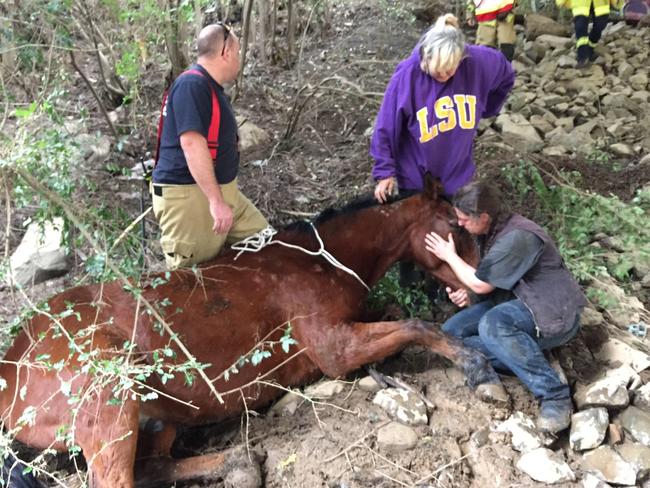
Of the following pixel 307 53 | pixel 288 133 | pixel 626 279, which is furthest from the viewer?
pixel 307 53

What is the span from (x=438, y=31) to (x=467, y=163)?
1016mm

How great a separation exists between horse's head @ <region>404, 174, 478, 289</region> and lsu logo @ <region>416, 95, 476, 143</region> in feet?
1.25

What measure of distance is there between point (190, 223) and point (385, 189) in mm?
1460

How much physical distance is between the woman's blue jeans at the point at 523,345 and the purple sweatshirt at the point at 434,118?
3.84 feet

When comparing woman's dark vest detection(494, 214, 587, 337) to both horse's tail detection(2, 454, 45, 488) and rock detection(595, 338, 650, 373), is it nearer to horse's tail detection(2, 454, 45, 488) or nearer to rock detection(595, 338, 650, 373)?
rock detection(595, 338, 650, 373)

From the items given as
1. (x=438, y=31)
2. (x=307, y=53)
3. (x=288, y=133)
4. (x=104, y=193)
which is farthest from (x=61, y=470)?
(x=307, y=53)

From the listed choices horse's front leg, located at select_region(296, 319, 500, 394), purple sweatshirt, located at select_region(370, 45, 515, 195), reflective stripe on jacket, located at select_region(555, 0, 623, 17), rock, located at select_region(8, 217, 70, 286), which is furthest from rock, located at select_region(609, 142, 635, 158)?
rock, located at select_region(8, 217, 70, 286)

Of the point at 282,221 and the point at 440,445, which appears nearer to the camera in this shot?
the point at 440,445

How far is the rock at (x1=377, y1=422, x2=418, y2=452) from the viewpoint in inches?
128

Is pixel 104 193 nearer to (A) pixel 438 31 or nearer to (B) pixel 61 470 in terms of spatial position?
(B) pixel 61 470

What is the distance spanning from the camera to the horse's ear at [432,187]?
13.4 feet

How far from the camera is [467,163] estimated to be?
172 inches

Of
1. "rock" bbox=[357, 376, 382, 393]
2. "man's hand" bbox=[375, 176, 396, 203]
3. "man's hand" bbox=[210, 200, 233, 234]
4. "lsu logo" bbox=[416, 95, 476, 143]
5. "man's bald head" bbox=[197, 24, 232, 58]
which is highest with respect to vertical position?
"man's bald head" bbox=[197, 24, 232, 58]

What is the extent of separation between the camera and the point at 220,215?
368 cm
